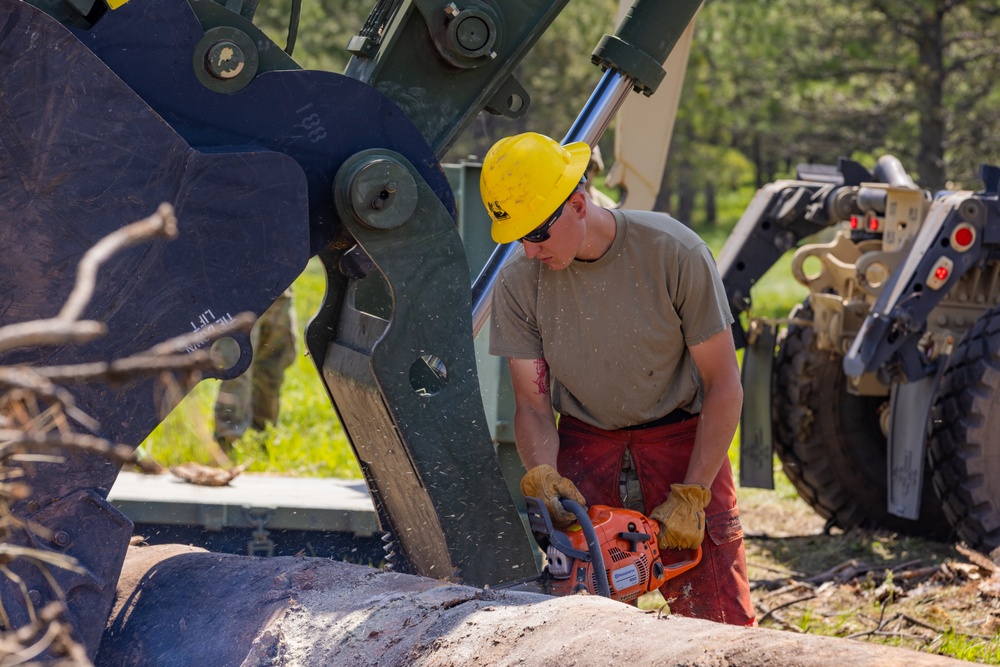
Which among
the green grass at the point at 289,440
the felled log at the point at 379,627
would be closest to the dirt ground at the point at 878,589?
the felled log at the point at 379,627

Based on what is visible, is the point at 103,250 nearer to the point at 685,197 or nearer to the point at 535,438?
the point at 535,438

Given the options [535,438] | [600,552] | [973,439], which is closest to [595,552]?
[600,552]

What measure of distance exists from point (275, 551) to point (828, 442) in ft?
10.6

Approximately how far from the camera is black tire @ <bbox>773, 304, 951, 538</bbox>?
647 cm

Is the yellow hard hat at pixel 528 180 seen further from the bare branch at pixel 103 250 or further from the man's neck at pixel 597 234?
the bare branch at pixel 103 250

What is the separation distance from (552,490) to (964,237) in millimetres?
3056

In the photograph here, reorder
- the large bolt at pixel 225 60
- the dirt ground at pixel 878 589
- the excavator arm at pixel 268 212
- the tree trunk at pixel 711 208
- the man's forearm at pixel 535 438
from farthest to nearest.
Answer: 1. the tree trunk at pixel 711 208
2. the dirt ground at pixel 878 589
3. the man's forearm at pixel 535 438
4. the large bolt at pixel 225 60
5. the excavator arm at pixel 268 212

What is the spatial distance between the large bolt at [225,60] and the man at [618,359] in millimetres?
789

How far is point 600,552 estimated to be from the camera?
3.21m

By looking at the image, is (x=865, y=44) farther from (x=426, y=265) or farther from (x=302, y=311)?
(x=426, y=265)

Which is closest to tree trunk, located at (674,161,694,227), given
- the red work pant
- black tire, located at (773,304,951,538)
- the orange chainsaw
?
black tire, located at (773,304,951,538)

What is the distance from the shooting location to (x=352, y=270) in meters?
3.40

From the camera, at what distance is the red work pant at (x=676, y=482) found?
12.6 ft

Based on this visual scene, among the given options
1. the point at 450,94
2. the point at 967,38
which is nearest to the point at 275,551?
the point at 450,94
